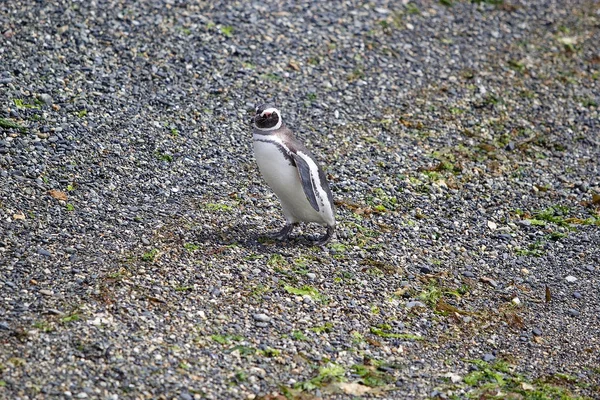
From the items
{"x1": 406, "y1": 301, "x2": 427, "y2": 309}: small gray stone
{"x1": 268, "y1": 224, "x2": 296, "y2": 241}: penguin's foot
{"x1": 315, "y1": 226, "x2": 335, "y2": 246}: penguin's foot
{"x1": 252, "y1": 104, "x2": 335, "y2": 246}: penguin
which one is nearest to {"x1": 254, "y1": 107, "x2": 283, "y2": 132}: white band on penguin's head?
{"x1": 252, "y1": 104, "x2": 335, "y2": 246}: penguin

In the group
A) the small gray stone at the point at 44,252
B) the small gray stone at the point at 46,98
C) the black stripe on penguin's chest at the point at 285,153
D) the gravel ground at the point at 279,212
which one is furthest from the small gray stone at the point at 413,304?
the small gray stone at the point at 46,98

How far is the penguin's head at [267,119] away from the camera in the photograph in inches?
252

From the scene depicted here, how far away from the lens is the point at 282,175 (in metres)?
6.45

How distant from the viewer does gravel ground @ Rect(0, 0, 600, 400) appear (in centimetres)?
531

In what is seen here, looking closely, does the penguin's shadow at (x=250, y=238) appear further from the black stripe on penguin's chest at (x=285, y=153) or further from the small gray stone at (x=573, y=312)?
the small gray stone at (x=573, y=312)

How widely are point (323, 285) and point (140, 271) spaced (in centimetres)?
124

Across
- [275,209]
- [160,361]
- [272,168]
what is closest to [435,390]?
[160,361]

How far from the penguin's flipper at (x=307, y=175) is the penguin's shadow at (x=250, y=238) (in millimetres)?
473

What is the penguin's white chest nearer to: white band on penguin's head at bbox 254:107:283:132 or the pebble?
white band on penguin's head at bbox 254:107:283:132

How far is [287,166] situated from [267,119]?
0.36m

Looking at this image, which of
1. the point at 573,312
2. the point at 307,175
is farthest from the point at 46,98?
the point at 573,312

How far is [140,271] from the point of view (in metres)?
5.93

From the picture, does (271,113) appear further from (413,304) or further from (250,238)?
(413,304)

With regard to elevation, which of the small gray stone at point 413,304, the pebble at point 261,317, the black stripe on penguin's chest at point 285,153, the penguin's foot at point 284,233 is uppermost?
the black stripe on penguin's chest at point 285,153
